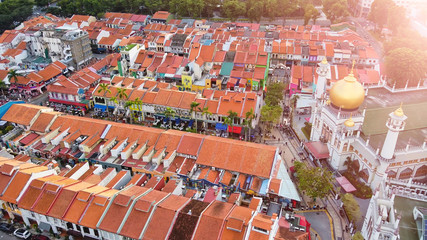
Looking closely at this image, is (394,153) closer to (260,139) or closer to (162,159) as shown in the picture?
(260,139)

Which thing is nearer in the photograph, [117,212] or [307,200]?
[117,212]

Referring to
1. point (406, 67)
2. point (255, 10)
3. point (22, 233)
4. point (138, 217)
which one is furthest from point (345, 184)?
point (255, 10)

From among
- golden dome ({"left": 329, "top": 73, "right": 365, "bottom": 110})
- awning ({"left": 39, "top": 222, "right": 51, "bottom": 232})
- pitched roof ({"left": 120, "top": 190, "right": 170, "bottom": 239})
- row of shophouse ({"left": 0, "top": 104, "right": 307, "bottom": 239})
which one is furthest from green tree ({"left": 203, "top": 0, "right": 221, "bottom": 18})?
awning ({"left": 39, "top": 222, "right": 51, "bottom": 232})

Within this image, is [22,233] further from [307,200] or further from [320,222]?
[320,222]

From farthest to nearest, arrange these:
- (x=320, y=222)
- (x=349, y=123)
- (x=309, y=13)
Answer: (x=309, y=13), (x=349, y=123), (x=320, y=222)

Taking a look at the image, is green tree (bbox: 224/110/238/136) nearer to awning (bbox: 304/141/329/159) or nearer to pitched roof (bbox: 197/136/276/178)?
pitched roof (bbox: 197/136/276/178)

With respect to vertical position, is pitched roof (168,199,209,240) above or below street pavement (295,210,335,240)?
above

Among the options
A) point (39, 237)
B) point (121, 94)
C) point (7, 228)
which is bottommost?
point (7, 228)
